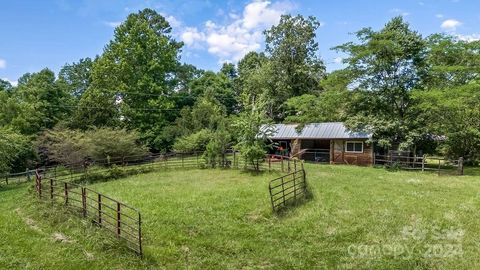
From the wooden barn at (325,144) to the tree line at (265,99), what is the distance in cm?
99

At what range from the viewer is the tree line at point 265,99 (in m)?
25.0

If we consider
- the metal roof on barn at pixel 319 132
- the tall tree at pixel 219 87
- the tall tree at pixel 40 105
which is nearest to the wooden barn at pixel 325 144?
the metal roof on barn at pixel 319 132

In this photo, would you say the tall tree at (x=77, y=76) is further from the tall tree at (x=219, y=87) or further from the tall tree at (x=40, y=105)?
the tall tree at (x=219, y=87)

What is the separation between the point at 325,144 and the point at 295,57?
48.3 feet

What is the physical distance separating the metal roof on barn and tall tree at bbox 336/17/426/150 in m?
0.88

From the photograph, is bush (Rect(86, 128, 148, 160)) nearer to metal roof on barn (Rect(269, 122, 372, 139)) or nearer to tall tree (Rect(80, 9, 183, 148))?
tall tree (Rect(80, 9, 183, 148))

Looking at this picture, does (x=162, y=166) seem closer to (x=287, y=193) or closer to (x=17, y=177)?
(x=17, y=177)

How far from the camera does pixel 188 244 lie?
915cm

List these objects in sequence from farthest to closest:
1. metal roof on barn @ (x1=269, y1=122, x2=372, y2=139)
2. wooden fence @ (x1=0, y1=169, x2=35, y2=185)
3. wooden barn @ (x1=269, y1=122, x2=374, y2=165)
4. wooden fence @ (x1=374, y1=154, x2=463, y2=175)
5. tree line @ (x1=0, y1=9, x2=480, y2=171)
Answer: metal roof on barn @ (x1=269, y1=122, x2=372, y2=139), wooden barn @ (x1=269, y1=122, x2=374, y2=165), tree line @ (x1=0, y1=9, x2=480, y2=171), wooden fence @ (x1=0, y1=169, x2=35, y2=185), wooden fence @ (x1=374, y1=154, x2=463, y2=175)

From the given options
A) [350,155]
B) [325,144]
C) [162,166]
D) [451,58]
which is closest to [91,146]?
[162,166]

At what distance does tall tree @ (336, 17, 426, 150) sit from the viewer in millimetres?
25719

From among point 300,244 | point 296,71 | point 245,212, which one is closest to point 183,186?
point 245,212

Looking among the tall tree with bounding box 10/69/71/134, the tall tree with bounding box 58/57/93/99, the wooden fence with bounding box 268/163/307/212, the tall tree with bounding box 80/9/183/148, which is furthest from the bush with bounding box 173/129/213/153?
the tall tree with bounding box 58/57/93/99

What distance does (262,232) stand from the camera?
10.1 m
